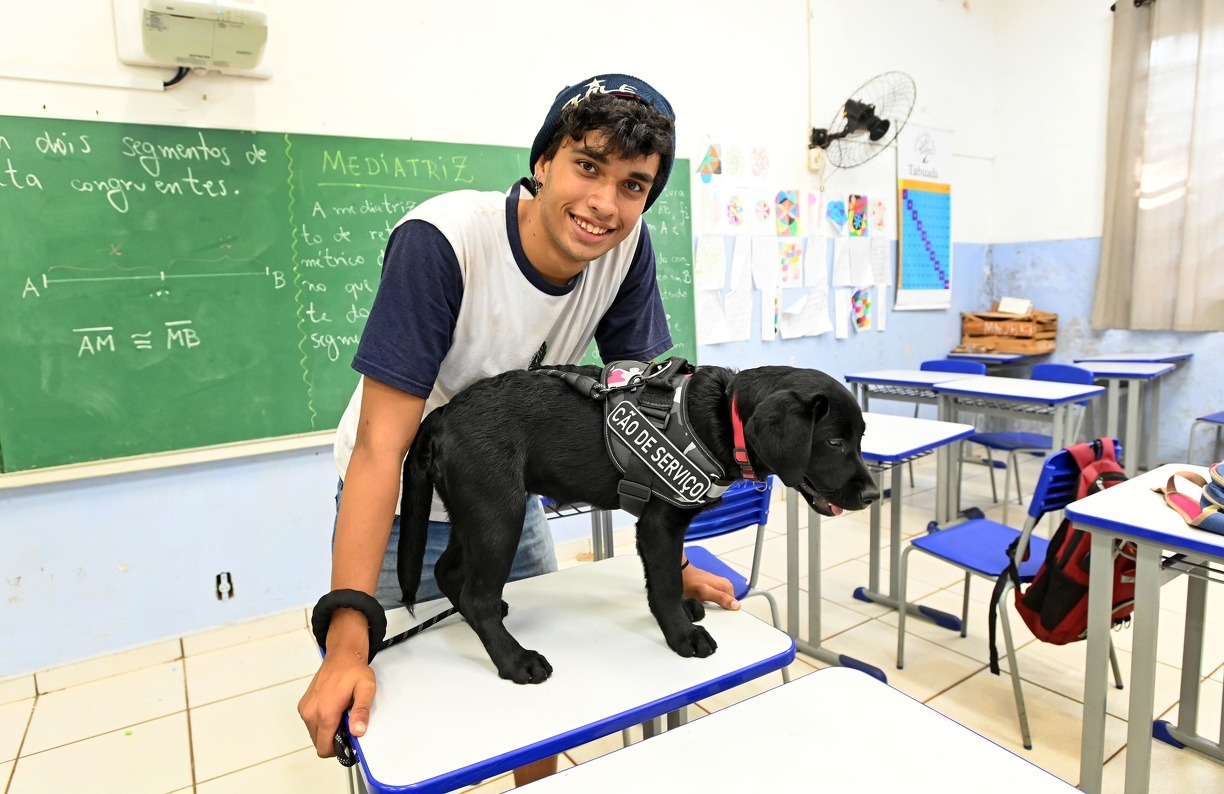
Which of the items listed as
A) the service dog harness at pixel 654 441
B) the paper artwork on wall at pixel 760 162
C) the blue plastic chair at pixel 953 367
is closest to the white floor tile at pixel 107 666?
the service dog harness at pixel 654 441

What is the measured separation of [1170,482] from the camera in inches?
66.7

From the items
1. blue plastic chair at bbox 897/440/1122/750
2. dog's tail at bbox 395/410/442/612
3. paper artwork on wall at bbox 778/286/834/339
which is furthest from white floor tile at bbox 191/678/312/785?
paper artwork on wall at bbox 778/286/834/339

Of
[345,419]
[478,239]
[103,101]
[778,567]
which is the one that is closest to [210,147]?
[103,101]

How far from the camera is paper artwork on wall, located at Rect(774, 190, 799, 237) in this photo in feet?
14.0

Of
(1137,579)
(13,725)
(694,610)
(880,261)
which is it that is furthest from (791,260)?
(13,725)

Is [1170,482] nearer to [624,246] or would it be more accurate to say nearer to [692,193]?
[624,246]

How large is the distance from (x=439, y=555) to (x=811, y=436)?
69cm

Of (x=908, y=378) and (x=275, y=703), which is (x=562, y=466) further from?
(x=908, y=378)

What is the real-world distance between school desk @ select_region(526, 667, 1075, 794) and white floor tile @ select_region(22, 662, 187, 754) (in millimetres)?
2217

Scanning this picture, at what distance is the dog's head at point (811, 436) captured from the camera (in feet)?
2.70

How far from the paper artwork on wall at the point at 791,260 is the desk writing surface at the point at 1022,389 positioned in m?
1.12

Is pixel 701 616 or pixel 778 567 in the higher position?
pixel 701 616

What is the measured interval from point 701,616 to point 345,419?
0.69 m

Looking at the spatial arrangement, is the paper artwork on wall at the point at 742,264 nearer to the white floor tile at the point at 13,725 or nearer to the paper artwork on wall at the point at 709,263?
the paper artwork on wall at the point at 709,263
